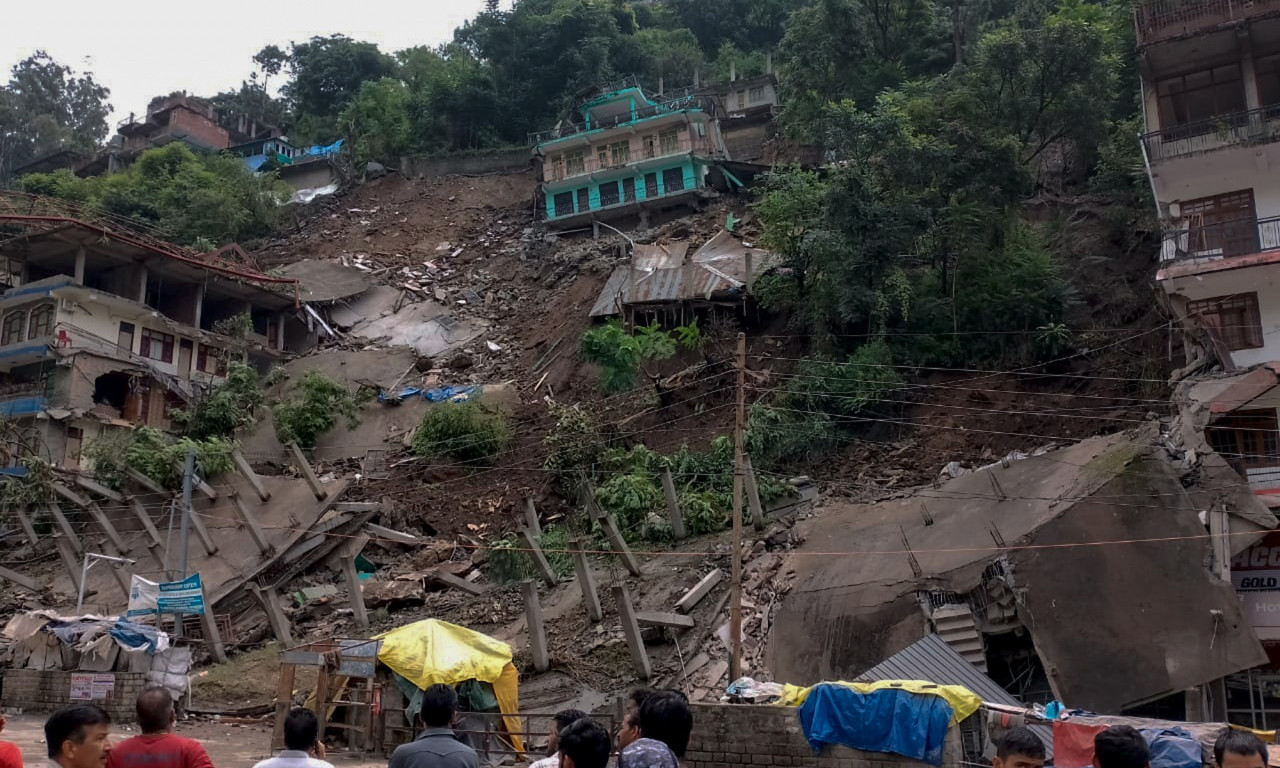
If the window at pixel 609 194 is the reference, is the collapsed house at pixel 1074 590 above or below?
below

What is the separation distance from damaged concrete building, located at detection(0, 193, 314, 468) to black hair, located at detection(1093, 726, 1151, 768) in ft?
110

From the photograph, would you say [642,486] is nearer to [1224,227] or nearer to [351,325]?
[1224,227]

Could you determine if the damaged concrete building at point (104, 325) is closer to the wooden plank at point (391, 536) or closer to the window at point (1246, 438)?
the wooden plank at point (391, 536)

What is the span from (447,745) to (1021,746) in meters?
2.99

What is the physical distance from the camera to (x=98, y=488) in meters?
27.4

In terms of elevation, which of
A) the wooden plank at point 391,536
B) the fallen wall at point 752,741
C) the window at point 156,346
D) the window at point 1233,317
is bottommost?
the fallen wall at point 752,741

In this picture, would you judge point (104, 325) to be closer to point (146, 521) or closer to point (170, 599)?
point (146, 521)

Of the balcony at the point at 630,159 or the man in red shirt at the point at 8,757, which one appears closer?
the man in red shirt at the point at 8,757

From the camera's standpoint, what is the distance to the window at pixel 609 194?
4362cm

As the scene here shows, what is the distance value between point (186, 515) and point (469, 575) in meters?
6.46

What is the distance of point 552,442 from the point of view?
27.2 meters

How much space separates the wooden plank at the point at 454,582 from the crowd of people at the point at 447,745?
17.7 m

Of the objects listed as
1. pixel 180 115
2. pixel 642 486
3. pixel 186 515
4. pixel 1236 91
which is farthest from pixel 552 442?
pixel 180 115

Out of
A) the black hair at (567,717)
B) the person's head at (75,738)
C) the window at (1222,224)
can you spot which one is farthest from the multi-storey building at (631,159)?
the person's head at (75,738)
